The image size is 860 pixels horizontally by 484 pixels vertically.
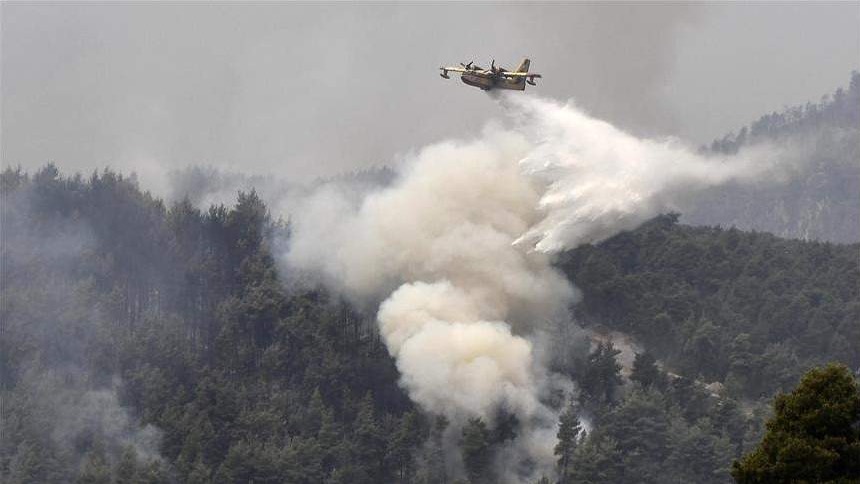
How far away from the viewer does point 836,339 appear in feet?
359

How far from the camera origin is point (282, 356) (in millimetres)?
96688

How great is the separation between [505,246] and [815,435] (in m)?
54.8

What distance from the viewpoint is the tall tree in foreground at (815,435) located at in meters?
34.8

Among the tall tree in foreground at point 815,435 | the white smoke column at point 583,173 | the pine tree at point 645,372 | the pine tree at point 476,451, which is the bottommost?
the tall tree in foreground at point 815,435

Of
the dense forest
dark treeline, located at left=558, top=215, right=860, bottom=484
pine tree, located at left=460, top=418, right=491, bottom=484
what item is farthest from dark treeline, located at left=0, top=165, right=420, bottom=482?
dark treeline, located at left=558, top=215, right=860, bottom=484

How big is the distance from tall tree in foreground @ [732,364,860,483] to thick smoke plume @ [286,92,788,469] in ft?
163

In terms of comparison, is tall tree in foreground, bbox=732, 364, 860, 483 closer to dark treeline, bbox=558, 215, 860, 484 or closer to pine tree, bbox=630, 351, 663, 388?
dark treeline, bbox=558, 215, 860, 484

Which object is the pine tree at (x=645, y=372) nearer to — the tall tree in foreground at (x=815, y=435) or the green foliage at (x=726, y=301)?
the green foliage at (x=726, y=301)

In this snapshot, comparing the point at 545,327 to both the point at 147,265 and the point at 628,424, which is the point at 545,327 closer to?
the point at 628,424

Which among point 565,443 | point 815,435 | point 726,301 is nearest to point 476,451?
point 565,443

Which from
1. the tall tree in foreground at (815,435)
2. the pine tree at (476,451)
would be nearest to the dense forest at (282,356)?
the pine tree at (476,451)

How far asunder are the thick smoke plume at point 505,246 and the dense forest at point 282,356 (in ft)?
7.94

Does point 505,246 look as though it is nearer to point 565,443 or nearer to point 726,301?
point 565,443

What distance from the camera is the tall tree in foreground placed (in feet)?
114
